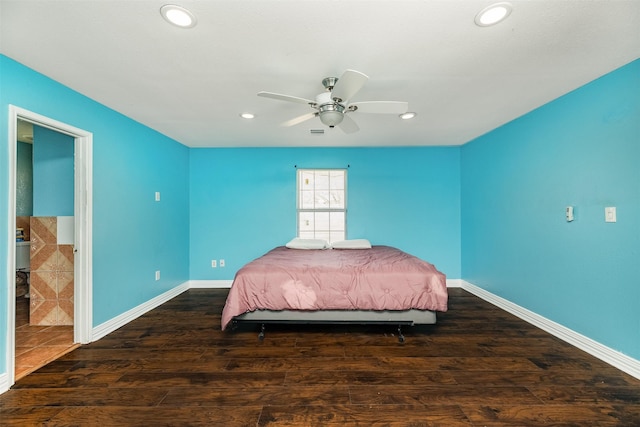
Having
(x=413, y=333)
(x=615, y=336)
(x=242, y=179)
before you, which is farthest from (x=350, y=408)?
(x=242, y=179)

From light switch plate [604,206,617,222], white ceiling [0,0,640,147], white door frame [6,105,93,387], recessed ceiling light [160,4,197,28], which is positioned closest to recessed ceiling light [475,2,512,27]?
white ceiling [0,0,640,147]

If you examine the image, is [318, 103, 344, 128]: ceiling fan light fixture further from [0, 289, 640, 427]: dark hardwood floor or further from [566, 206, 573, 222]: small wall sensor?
[566, 206, 573, 222]: small wall sensor

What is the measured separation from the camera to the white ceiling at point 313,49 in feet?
4.57

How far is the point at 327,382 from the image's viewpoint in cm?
182

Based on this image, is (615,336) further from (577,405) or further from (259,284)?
(259,284)

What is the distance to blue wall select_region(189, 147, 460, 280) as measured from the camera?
4250 mm

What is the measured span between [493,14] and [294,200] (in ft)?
10.8

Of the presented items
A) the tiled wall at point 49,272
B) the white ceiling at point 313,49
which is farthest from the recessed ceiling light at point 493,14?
the tiled wall at point 49,272

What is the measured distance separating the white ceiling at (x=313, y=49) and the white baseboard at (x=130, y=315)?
2.15m

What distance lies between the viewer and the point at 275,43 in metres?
1.65

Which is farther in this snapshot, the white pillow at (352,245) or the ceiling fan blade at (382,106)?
the white pillow at (352,245)

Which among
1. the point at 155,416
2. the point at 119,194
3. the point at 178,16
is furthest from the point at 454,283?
the point at 119,194

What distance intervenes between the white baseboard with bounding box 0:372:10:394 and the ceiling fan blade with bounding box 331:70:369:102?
2905 mm

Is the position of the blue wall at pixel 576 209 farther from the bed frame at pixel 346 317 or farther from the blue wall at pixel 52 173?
the blue wall at pixel 52 173
